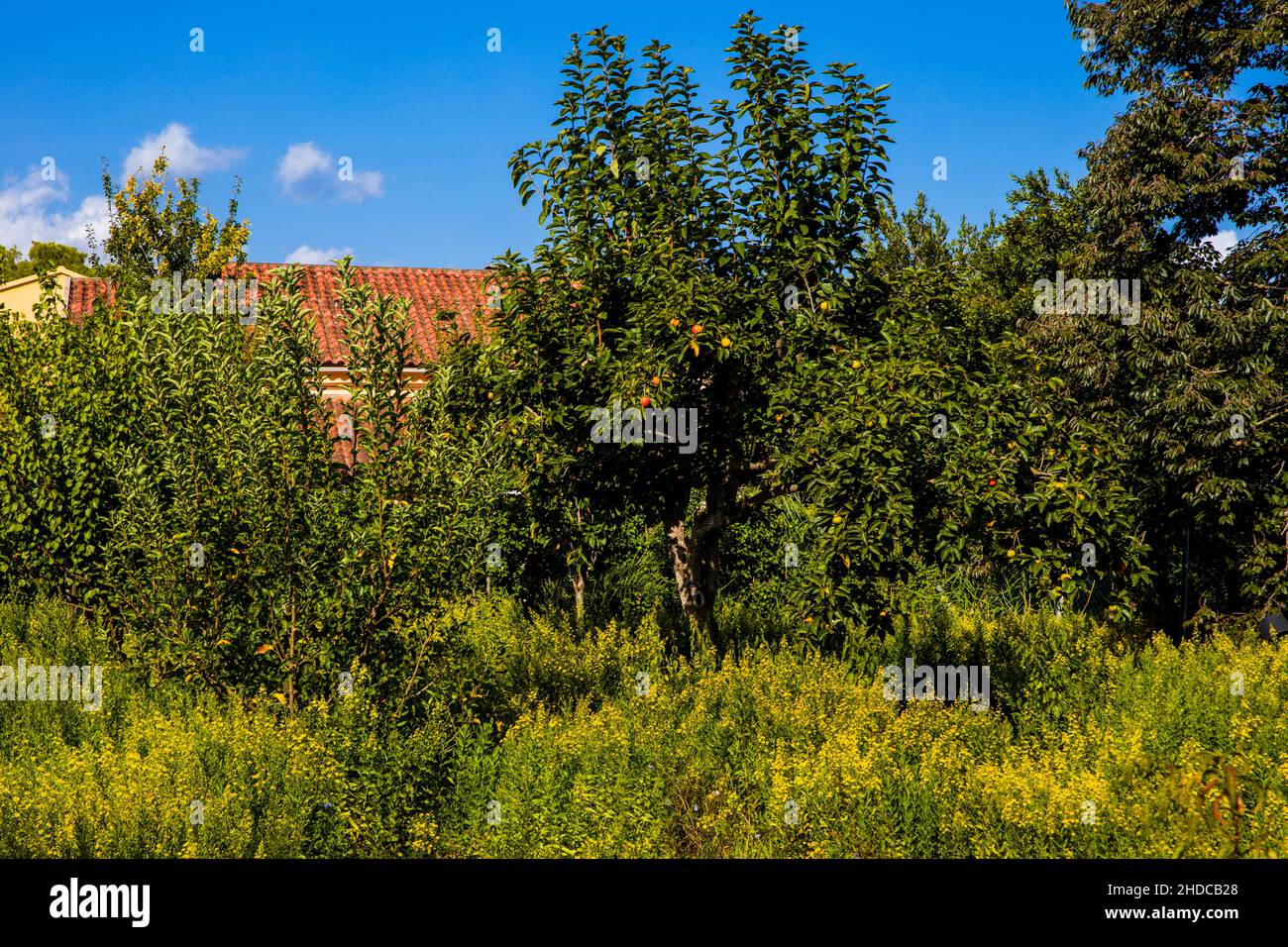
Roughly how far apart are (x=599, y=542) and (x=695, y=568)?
0.92m

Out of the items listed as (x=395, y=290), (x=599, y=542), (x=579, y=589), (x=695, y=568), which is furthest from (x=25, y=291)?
(x=695, y=568)

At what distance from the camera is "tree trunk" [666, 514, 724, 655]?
11.0m

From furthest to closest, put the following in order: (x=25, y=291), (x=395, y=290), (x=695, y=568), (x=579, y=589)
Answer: (x=25, y=291)
(x=395, y=290)
(x=579, y=589)
(x=695, y=568)

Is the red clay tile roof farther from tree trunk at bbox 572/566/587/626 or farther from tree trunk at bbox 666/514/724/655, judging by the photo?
tree trunk at bbox 666/514/724/655

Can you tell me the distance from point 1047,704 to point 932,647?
7.63ft

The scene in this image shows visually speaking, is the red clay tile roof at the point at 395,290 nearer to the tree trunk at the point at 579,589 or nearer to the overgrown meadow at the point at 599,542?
the tree trunk at the point at 579,589

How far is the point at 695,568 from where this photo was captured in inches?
436

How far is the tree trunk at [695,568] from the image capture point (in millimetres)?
10984

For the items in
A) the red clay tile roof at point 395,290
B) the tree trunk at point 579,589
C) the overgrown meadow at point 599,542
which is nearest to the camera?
the overgrown meadow at point 599,542

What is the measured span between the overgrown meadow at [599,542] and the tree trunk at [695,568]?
4 cm

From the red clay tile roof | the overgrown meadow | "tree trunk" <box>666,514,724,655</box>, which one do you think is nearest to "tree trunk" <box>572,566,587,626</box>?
the overgrown meadow

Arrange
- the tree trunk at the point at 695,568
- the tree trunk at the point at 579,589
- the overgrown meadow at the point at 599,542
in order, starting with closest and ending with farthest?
the overgrown meadow at the point at 599,542, the tree trunk at the point at 695,568, the tree trunk at the point at 579,589

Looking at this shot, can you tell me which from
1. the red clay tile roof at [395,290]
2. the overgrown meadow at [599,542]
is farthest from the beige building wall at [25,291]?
the overgrown meadow at [599,542]

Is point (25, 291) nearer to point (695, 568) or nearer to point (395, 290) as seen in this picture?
point (395, 290)
